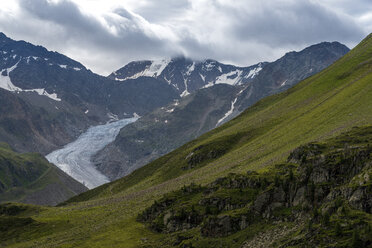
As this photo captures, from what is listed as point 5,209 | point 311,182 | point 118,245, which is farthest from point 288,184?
point 5,209

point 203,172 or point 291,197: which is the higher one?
point 203,172

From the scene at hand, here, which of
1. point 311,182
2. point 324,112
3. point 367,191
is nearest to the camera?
point 367,191

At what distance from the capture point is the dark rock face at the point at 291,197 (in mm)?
58656

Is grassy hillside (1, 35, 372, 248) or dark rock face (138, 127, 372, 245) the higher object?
grassy hillside (1, 35, 372, 248)

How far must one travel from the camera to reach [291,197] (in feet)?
240

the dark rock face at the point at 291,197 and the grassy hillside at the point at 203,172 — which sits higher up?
the grassy hillside at the point at 203,172

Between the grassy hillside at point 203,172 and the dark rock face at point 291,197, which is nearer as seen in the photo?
the dark rock face at point 291,197

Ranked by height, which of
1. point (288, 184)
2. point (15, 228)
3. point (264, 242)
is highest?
point (15, 228)

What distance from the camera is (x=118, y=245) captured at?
91000 millimetres

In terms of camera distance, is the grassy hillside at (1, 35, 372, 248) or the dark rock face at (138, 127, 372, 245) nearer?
the dark rock face at (138, 127, 372, 245)

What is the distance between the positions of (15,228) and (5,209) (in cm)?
4111

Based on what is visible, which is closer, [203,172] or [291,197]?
[291,197]

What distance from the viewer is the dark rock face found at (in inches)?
2309

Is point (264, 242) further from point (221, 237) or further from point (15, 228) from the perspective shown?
point (15, 228)
